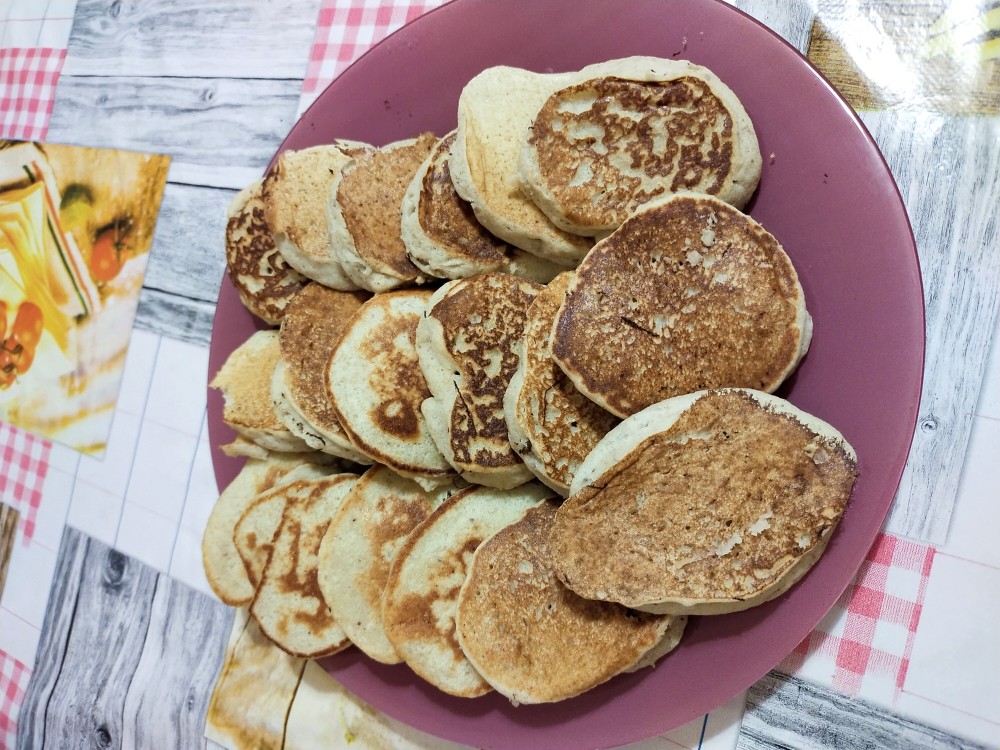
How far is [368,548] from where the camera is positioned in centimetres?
175

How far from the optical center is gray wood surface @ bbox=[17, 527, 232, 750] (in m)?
2.31

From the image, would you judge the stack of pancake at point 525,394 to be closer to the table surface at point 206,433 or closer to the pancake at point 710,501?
the pancake at point 710,501

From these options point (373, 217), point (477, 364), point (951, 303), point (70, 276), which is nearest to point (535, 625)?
point (477, 364)

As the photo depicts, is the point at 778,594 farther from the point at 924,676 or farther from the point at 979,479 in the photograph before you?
the point at 979,479

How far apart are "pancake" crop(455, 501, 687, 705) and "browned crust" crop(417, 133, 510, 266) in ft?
1.96

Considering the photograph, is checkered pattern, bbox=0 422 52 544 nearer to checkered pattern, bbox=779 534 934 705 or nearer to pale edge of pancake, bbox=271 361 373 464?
pale edge of pancake, bbox=271 361 373 464

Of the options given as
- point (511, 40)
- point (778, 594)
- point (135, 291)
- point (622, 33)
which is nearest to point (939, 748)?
point (778, 594)

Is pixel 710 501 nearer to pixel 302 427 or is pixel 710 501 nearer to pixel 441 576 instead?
pixel 441 576

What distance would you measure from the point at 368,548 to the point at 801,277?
1170 millimetres

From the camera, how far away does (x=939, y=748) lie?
148cm

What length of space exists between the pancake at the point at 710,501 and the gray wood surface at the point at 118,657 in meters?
1.49

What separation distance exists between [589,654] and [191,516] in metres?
1.53

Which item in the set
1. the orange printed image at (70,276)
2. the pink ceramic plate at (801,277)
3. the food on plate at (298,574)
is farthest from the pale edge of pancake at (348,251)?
the orange printed image at (70,276)

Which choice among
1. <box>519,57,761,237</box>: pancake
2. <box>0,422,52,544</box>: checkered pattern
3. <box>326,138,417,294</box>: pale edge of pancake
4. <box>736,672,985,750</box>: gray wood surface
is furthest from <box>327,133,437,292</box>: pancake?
<box>0,422,52,544</box>: checkered pattern
